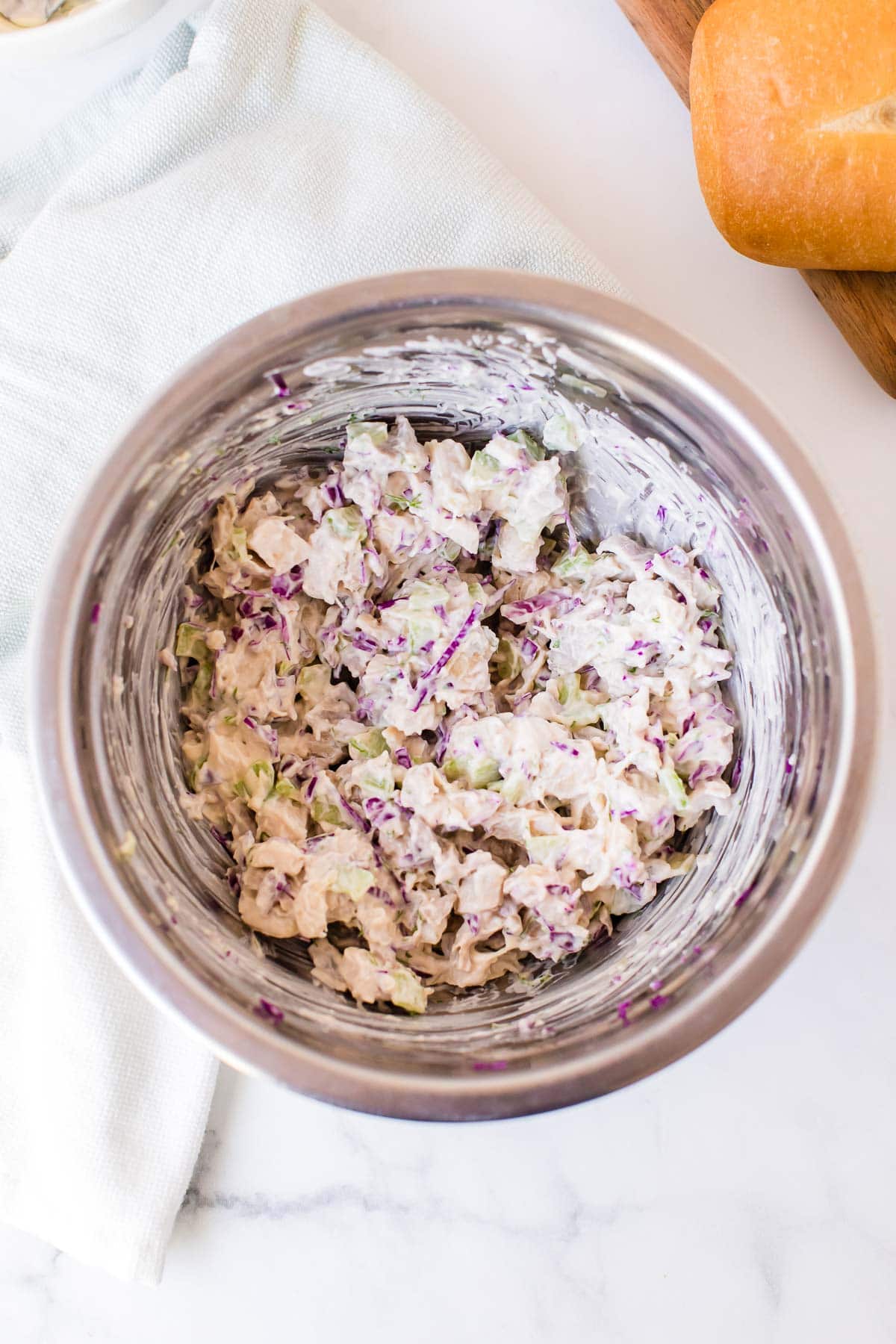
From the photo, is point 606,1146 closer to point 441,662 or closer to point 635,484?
point 441,662

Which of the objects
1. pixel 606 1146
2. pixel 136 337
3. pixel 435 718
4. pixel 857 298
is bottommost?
pixel 606 1146

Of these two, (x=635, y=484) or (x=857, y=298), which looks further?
(x=857, y=298)

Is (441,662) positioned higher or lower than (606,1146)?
higher

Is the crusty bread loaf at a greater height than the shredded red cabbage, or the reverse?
the crusty bread loaf

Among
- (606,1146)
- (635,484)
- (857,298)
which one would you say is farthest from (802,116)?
(606,1146)

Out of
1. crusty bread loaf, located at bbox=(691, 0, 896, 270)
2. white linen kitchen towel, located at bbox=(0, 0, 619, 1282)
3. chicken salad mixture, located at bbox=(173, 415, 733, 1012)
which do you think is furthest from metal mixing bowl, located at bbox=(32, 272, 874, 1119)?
crusty bread loaf, located at bbox=(691, 0, 896, 270)

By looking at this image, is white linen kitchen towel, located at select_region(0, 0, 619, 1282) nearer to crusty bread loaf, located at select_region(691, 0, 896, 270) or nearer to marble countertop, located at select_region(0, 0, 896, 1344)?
marble countertop, located at select_region(0, 0, 896, 1344)

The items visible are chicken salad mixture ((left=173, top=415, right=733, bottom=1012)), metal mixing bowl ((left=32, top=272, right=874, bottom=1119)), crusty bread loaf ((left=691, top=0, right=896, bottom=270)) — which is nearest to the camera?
metal mixing bowl ((left=32, top=272, right=874, bottom=1119))
